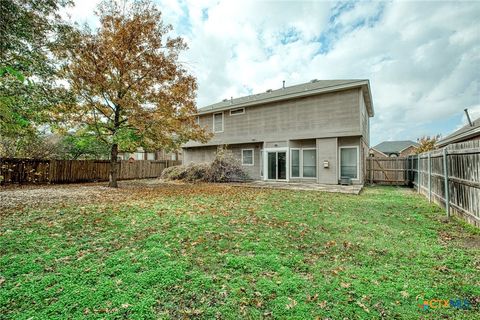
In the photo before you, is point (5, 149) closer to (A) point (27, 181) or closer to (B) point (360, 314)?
(A) point (27, 181)

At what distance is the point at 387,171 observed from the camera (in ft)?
50.5

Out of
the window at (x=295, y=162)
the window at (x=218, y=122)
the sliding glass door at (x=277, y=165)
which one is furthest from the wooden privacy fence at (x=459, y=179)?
the window at (x=218, y=122)

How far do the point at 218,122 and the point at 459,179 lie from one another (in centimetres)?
1560

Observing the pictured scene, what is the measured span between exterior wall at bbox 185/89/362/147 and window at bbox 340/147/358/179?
1091mm

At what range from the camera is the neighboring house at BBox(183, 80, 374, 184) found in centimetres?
1336

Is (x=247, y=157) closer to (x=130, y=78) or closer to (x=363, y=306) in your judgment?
(x=130, y=78)

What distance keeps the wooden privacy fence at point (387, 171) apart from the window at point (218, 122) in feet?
36.7

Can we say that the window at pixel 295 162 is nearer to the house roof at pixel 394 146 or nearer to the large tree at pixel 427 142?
the large tree at pixel 427 142

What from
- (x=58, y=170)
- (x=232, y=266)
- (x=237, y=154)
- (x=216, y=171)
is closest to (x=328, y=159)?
(x=237, y=154)

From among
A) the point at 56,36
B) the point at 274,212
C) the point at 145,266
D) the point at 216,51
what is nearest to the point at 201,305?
the point at 145,266

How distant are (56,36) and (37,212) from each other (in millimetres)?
6480

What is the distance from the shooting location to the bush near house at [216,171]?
1611cm

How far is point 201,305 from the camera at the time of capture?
7.70ft

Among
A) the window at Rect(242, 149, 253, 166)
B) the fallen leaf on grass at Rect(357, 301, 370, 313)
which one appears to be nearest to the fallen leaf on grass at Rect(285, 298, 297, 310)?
the fallen leaf on grass at Rect(357, 301, 370, 313)
